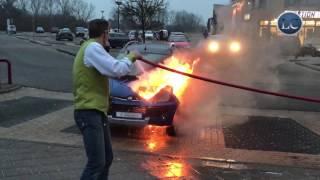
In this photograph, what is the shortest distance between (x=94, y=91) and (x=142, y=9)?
127ft

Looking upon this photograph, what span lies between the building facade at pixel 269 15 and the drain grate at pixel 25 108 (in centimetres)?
433

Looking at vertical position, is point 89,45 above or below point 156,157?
above

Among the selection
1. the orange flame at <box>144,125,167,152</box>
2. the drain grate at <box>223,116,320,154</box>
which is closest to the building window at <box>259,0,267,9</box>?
the drain grate at <box>223,116,320,154</box>

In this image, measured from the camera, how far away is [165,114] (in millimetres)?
9195

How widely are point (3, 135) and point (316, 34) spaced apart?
523 cm

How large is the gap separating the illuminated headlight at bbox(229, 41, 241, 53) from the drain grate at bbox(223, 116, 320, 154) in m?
1.52

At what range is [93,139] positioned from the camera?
500 centimetres

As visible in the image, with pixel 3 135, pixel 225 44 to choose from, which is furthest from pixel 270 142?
pixel 3 135

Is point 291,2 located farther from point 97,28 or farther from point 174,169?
point 97,28

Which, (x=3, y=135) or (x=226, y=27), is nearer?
(x=3, y=135)

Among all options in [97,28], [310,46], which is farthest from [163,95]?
[97,28]

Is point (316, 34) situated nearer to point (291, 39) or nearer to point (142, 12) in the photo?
point (291, 39)

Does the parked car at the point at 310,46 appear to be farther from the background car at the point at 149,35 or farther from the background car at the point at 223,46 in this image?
the background car at the point at 149,35

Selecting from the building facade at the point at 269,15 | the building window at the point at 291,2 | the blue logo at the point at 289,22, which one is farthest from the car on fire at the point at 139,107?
the building window at the point at 291,2
